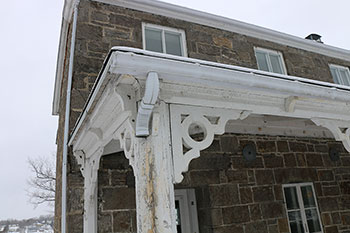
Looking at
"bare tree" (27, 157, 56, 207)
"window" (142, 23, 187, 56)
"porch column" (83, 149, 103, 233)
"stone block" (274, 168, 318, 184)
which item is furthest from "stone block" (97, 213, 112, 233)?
"bare tree" (27, 157, 56, 207)

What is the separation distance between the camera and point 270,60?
5664 mm

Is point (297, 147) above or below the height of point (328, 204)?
above

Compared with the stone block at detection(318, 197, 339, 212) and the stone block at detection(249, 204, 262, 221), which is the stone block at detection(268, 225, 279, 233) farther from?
the stone block at detection(318, 197, 339, 212)

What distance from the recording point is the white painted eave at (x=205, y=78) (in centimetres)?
148

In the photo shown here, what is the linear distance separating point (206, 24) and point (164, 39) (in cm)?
102

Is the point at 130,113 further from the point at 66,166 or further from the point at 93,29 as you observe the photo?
the point at 93,29

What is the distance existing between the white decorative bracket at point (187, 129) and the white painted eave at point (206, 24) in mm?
3087

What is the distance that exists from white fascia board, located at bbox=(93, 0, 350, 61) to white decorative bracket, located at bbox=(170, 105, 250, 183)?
3207 mm

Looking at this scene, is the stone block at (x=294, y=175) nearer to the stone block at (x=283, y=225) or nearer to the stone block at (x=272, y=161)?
the stone block at (x=272, y=161)

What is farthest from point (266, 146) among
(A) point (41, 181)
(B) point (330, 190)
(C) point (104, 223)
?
(A) point (41, 181)

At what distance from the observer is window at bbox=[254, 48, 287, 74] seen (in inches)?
217

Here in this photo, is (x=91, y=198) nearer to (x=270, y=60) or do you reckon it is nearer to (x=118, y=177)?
(x=118, y=177)

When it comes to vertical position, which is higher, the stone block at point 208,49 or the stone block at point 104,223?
the stone block at point 208,49

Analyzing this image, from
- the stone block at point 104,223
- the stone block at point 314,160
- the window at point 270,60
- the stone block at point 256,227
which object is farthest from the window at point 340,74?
the stone block at point 104,223
